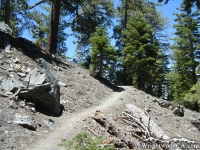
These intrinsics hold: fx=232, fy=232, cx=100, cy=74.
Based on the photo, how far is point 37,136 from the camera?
23.7 ft

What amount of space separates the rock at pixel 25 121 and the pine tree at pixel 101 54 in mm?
12163

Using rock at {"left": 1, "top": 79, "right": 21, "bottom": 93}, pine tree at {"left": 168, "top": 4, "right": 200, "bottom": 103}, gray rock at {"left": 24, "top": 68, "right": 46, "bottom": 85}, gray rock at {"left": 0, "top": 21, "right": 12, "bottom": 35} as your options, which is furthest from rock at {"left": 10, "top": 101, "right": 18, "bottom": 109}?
pine tree at {"left": 168, "top": 4, "right": 200, "bottom": 103}

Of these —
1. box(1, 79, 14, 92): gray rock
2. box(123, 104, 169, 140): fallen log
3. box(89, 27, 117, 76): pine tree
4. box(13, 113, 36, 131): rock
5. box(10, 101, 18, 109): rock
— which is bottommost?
box(123, 104, 169, 140): fallen log

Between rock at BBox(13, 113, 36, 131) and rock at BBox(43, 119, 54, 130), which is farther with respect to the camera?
rock at BBox(43, 119, 54, 130)

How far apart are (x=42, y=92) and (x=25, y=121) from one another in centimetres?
181

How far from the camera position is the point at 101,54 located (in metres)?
19.6

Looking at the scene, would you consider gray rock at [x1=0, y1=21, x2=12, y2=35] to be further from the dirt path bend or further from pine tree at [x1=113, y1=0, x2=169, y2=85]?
pine tree at [x1=113, y1=0, x2=169, y2=85]

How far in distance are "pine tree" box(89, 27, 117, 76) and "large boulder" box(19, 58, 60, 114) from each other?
33.2 feet

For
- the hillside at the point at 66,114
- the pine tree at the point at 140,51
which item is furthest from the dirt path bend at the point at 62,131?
the pine tree at the point at 140,51

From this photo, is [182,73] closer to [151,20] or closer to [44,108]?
[151,20]

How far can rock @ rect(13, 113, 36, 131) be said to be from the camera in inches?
292

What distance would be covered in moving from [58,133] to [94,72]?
1215 cm

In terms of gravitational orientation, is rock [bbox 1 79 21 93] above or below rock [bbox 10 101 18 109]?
above

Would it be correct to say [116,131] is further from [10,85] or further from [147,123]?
[10,85]
